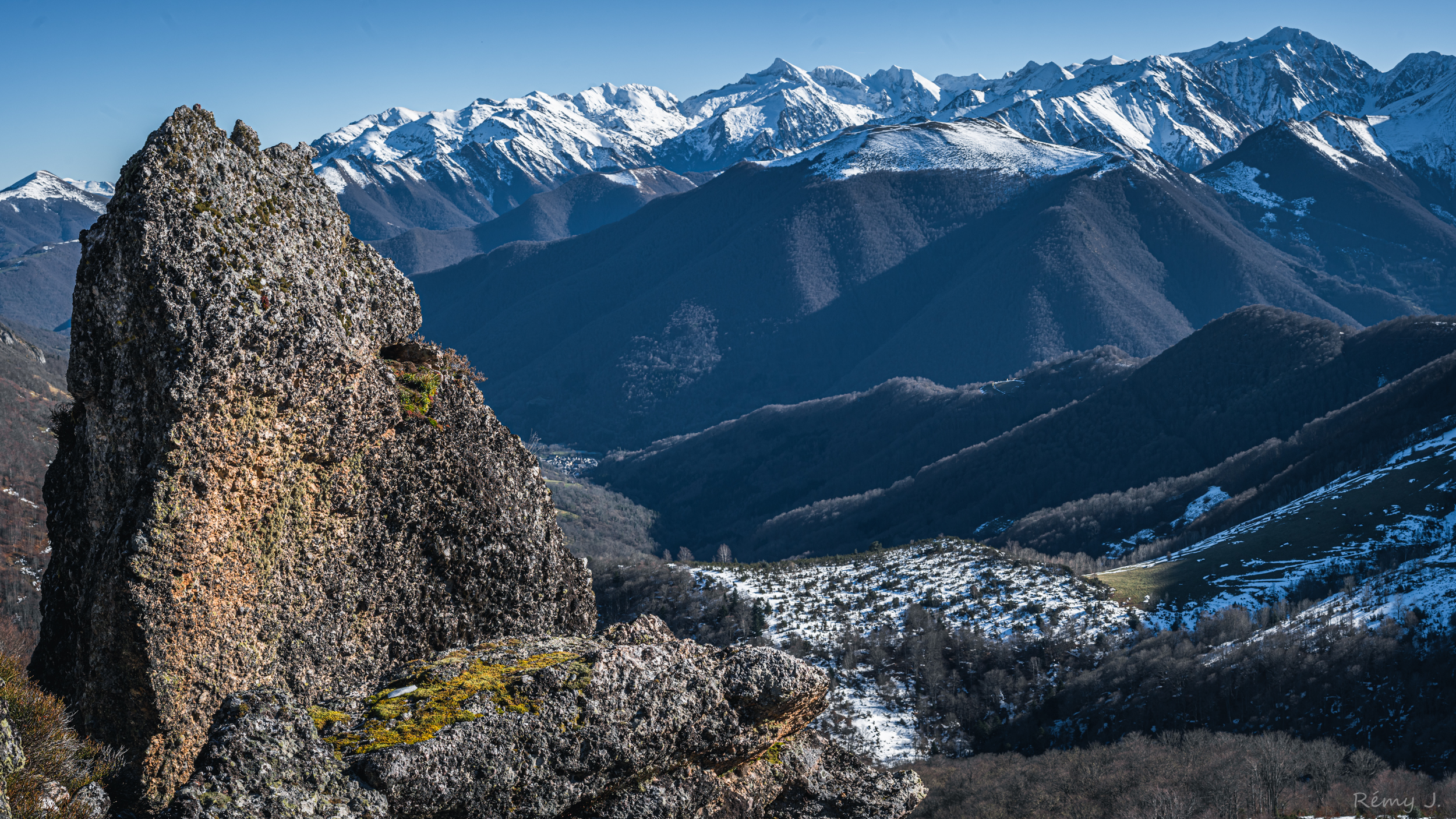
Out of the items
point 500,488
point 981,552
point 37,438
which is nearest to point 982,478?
point 981,552

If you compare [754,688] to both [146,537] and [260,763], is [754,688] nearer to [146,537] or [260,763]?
[260,763]

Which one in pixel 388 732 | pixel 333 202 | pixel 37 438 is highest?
pixel 37 438

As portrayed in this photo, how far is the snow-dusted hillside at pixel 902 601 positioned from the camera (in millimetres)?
63562

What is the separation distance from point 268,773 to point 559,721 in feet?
8.36

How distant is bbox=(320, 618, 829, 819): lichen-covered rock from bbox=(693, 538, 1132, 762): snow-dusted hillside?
51347mm

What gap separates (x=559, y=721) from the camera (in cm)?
887

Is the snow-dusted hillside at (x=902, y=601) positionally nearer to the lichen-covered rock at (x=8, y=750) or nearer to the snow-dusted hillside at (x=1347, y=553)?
the snow-dusted hillside at (x=1347, y=553)

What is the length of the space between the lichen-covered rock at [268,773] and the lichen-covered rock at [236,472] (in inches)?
44.7

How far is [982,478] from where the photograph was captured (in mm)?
182875

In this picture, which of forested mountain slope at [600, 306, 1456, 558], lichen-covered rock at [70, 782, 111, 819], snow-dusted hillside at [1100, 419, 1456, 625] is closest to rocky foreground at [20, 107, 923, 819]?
lichen-covered rock at [70, 782, 111, 819]

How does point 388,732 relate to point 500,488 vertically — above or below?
below

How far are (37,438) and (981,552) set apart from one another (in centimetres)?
13209

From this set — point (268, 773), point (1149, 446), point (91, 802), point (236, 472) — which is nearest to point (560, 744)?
point (268, 773)

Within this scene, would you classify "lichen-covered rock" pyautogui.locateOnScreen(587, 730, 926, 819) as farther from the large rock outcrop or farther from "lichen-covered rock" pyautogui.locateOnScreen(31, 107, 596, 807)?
"lichen-covered rock" pyautogui.locateOnScreen(31, 107, 596, 807)
